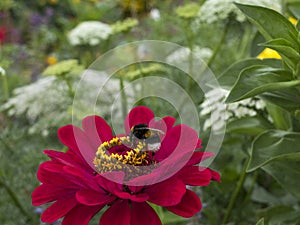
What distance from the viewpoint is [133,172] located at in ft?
1.70

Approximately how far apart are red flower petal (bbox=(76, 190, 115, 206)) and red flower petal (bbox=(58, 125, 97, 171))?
50 millimetres

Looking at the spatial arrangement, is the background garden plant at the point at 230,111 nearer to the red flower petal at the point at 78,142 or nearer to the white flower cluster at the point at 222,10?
the white flower cluster at the point at 222,10

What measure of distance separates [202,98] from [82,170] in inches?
22.5

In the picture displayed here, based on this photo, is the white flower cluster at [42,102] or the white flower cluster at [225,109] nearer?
the white flower cluster at [225,109]

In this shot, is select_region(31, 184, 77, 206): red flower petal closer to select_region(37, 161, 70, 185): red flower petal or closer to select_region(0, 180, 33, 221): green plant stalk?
select_region(37, 161, 70, 185): red flower petal

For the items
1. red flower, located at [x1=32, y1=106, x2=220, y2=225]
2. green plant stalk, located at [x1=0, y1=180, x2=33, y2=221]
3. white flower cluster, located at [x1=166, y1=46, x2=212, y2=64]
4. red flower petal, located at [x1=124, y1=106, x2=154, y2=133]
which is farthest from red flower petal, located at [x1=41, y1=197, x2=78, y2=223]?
white flower cluster, located at [x1=166, y1=46, x2=212, y2=64]

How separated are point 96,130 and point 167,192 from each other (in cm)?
13

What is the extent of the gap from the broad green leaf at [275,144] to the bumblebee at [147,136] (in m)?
0.16

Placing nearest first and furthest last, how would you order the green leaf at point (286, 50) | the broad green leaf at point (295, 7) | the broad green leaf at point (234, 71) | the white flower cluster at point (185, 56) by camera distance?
the green leaf at point (286, 50), the broad green leaf at point (234, 71), the broad green leaf at point (295, 7), the white flower cluster at point (185, 56)

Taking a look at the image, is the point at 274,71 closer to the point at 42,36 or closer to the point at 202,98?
the point at 202,98

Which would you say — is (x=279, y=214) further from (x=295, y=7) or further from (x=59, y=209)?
(x=59, y=209)

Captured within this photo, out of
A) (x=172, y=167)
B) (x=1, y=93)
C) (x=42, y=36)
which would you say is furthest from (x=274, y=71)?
(x=42, y=36)

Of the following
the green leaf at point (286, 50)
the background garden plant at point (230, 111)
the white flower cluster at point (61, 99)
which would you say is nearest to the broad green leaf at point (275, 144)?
the background garden plant at point (230, 111)

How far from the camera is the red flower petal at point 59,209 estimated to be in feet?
1.59
